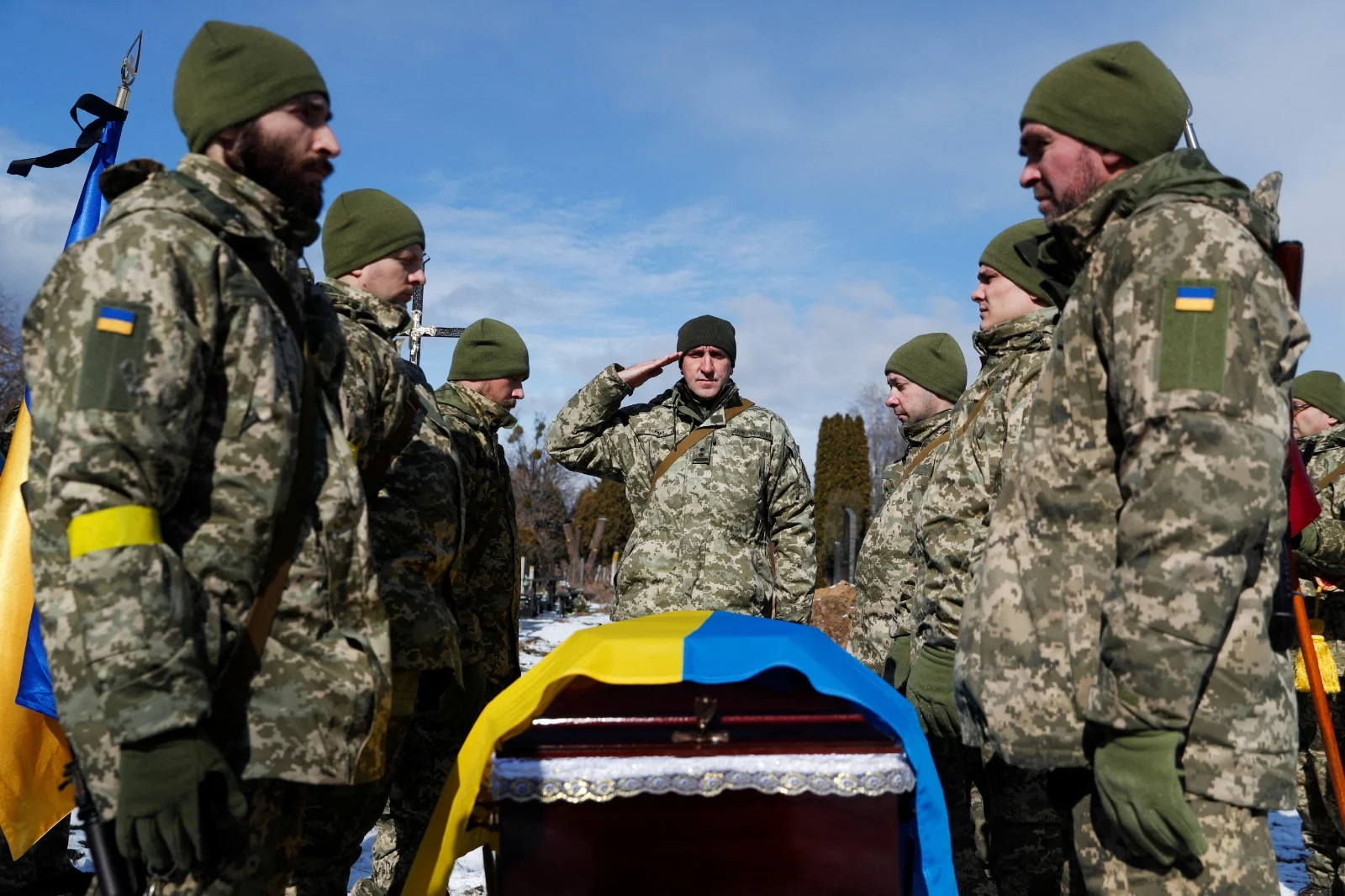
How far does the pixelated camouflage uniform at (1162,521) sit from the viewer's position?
196 centimetres

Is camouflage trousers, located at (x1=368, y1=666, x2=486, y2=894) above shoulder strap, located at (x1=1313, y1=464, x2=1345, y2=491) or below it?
below

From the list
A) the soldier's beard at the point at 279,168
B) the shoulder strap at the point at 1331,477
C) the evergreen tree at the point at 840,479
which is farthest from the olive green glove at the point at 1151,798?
the evergreen tree at the point at 840,479

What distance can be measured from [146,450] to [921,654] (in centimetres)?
261

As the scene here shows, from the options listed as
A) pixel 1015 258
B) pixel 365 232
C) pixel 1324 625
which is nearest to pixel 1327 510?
pixel 1324 625

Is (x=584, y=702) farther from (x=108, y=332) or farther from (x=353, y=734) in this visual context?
(x=108, y=332)

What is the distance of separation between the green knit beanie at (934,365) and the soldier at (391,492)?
109 inches

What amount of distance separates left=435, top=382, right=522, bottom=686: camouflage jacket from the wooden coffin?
207cm

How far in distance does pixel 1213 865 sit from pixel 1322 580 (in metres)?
4.71

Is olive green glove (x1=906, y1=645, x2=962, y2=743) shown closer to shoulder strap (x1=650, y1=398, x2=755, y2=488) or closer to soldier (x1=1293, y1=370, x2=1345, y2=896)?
shoulder strap (x1=650, y1=398, x2=755, y2=488)

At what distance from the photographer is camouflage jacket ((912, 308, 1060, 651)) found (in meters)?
3.52

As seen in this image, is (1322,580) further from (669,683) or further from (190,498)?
(190,498)

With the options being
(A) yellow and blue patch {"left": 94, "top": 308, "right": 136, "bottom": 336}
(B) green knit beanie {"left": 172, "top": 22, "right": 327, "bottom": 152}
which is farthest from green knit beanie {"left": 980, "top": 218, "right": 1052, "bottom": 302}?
(A) yellow and blue patch {"left": 94, "top": 308, "right": 136, "bottom": 336}

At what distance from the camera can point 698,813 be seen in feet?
8.41

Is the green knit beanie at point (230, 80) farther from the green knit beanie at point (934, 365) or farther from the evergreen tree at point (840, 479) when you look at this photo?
the evergreen tree at point (840, 479)
